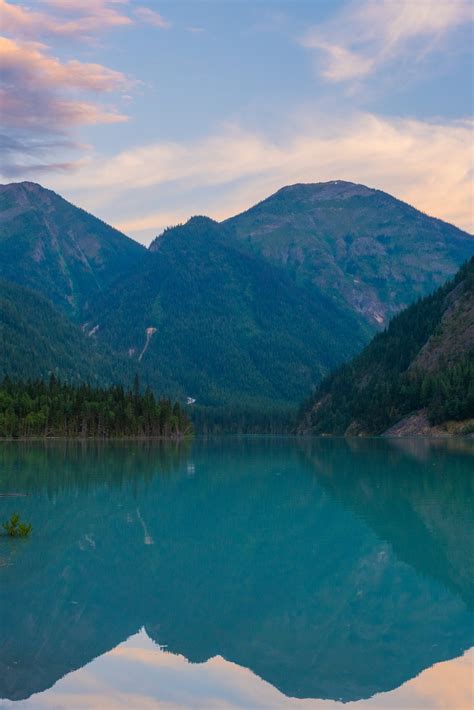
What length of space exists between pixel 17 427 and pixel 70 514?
485ft

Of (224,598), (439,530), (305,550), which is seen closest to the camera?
(224,598)

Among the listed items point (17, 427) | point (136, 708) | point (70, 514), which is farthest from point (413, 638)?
point (17, 427)

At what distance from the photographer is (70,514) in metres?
52.6

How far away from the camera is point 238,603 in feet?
104

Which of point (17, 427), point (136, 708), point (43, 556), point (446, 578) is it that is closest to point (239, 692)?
point (136, 708)

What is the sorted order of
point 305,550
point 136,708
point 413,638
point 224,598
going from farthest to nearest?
1. point 305,550
2. point 224,598
3. point 413,638
4. point 136,708

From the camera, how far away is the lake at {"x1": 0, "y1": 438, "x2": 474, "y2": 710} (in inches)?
936

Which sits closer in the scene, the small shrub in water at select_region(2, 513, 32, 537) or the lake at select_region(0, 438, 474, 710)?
the lake at select_region(0, 438, 474, 710)

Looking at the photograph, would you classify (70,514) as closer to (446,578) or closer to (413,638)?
(446,578)

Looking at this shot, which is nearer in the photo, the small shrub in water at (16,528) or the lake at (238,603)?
the lake at (238,603)

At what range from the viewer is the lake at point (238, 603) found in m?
23.8

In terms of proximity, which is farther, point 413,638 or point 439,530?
point 439,530

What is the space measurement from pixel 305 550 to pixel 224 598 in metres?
10.1

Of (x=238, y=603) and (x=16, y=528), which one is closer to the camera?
(x=238, y=603)
